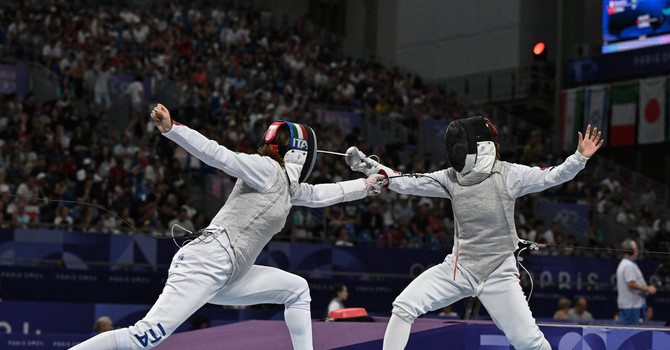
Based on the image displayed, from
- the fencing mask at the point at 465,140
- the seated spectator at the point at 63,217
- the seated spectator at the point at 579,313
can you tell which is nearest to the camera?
the fencing mask at the point at 465,140

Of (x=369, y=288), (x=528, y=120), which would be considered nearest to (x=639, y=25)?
(x=528, y=120)

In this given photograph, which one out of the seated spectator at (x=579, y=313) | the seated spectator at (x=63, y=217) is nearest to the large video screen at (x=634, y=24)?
the seated spectator at (x=579, y=313)

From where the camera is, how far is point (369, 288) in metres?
12.4

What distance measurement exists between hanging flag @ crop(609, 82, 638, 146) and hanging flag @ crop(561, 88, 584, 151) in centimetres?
77

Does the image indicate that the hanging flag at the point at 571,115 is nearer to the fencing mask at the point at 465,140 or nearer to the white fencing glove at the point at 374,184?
the fencing mask at the point at 465,140

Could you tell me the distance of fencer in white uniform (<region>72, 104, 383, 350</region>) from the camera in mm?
4609

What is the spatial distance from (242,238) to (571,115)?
17.3m

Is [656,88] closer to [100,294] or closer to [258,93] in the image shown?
[258,93]

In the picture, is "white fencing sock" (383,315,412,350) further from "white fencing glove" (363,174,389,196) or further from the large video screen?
the large video screen

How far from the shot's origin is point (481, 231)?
5.27 m

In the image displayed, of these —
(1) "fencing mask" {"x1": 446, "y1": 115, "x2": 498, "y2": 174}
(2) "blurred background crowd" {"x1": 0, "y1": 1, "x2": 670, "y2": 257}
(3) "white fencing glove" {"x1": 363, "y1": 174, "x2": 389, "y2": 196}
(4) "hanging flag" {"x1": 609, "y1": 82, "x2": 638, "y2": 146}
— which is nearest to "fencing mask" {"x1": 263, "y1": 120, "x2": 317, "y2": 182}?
(3) "white fencing glove" {"x1": 363, "y1": 174, "x2": 389, "y2": 196}

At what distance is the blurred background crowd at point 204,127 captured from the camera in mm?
12781

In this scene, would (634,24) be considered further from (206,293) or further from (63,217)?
(206,293)

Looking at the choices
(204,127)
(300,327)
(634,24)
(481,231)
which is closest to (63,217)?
(204,127)
